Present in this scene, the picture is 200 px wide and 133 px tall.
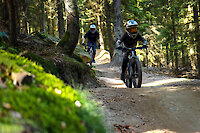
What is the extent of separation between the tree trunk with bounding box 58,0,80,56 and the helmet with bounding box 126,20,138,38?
2.13m

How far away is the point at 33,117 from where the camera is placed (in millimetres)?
1299

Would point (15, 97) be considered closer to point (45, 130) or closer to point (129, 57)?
point (45, 130)

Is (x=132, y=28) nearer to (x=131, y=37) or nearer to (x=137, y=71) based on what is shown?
(x=131, y=37)

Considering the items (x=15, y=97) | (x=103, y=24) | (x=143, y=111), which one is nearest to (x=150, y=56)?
(x=103, y=24)

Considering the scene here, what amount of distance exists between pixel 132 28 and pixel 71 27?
8.34ft

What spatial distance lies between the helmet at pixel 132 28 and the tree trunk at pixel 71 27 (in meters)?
2.13

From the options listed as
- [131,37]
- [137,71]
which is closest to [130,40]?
[131,37]

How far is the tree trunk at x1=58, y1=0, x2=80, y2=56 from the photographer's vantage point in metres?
6.38

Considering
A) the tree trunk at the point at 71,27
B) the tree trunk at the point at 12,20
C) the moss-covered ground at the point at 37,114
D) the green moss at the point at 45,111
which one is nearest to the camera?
the moss-covered ground at the point at 37,114

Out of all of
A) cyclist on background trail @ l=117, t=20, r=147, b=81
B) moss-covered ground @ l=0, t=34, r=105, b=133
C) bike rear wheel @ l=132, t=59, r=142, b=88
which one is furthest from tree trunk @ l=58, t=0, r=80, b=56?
moss-covered ground @ l=0, t=34, r=105, b=133

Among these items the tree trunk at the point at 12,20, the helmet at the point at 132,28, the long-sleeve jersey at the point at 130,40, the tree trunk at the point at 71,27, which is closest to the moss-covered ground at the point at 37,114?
the tree trunk at the point at 12,20

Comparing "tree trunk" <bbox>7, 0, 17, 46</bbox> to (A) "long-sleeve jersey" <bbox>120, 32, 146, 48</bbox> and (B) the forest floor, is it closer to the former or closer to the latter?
(B) the forest floor

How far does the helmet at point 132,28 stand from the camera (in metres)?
7.22

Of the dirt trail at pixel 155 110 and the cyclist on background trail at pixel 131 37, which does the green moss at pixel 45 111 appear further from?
the cyclist on background trail at pixel 131 37
